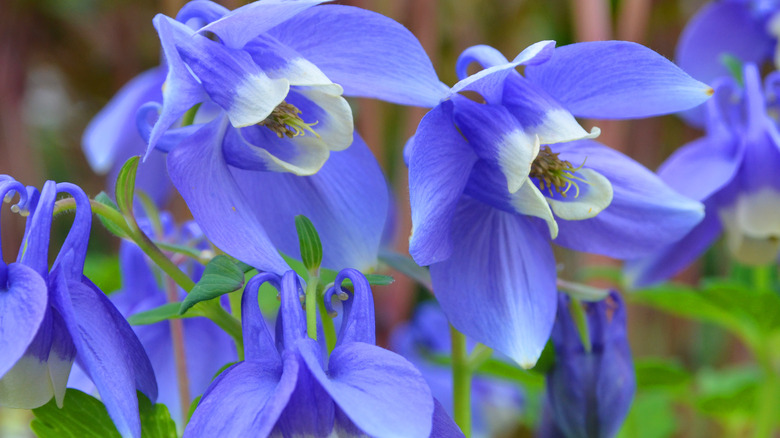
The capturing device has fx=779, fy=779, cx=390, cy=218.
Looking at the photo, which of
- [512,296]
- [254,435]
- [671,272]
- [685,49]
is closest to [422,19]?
[685,49]

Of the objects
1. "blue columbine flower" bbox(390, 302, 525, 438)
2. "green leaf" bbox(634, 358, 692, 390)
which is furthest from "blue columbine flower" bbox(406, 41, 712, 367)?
"blue columbine flower" bbox(390, 302, 525, 438)

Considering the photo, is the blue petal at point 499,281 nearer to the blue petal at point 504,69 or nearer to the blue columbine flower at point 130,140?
the blue petal at point 504,69

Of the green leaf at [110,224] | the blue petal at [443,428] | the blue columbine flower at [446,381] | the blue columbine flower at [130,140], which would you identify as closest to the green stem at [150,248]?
the green leaf at [110,224]

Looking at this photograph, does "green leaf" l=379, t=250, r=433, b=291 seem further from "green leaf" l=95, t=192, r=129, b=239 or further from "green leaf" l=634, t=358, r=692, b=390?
"green leaf" l=634, t=358, r=692, b=390

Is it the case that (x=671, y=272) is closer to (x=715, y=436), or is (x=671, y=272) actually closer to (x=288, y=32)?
(x=288, y=32)

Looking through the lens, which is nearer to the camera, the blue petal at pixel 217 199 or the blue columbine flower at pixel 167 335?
the blue petal at pixel 217 199

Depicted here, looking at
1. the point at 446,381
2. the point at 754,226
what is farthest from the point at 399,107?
the point at 754,226
